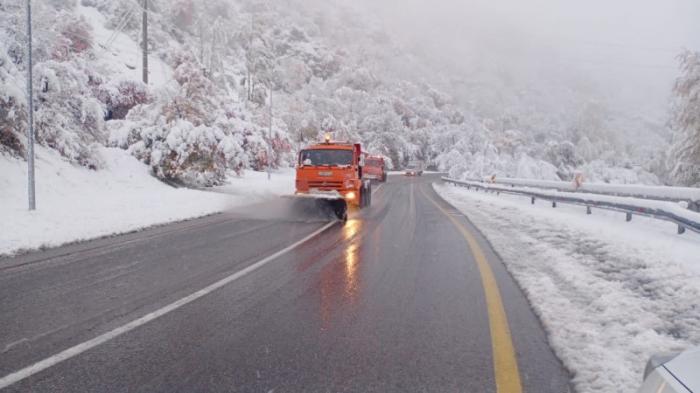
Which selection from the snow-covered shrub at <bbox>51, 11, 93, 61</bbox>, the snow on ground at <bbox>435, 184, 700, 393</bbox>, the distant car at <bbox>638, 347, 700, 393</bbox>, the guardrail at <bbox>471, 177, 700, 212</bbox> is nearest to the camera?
the distant car at <bbox>638, 347, 700, 393</bbox>

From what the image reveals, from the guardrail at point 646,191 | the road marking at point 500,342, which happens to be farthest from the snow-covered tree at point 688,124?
the road marking at point 500,342

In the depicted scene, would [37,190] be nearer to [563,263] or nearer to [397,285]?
[397,285]

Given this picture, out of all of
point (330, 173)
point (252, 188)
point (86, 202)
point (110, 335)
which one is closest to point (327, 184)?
point (330, 173)

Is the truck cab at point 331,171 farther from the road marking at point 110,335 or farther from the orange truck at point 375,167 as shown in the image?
the orange truck at point 375,167

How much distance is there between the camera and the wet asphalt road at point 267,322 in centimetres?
329

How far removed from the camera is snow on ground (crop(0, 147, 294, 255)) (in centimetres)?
1002

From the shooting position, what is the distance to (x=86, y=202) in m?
15.1

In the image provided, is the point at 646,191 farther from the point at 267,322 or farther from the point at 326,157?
the point at 267,322

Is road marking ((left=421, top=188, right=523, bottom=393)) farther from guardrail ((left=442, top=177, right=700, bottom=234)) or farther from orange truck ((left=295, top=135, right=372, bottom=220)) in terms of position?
orange truck ((left=295, top=135, right=372, bottom=220))

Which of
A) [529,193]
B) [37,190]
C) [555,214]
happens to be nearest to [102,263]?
[37,190]

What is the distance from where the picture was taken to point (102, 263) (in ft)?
23.8

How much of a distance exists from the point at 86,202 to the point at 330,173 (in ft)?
25.3

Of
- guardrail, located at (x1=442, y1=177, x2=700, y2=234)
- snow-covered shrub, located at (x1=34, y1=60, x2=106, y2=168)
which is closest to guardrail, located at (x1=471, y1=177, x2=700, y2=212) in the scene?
guardrail, located at (x1=442, y1=177, x2=700, y2=234)

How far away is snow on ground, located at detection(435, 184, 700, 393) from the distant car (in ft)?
4.99
